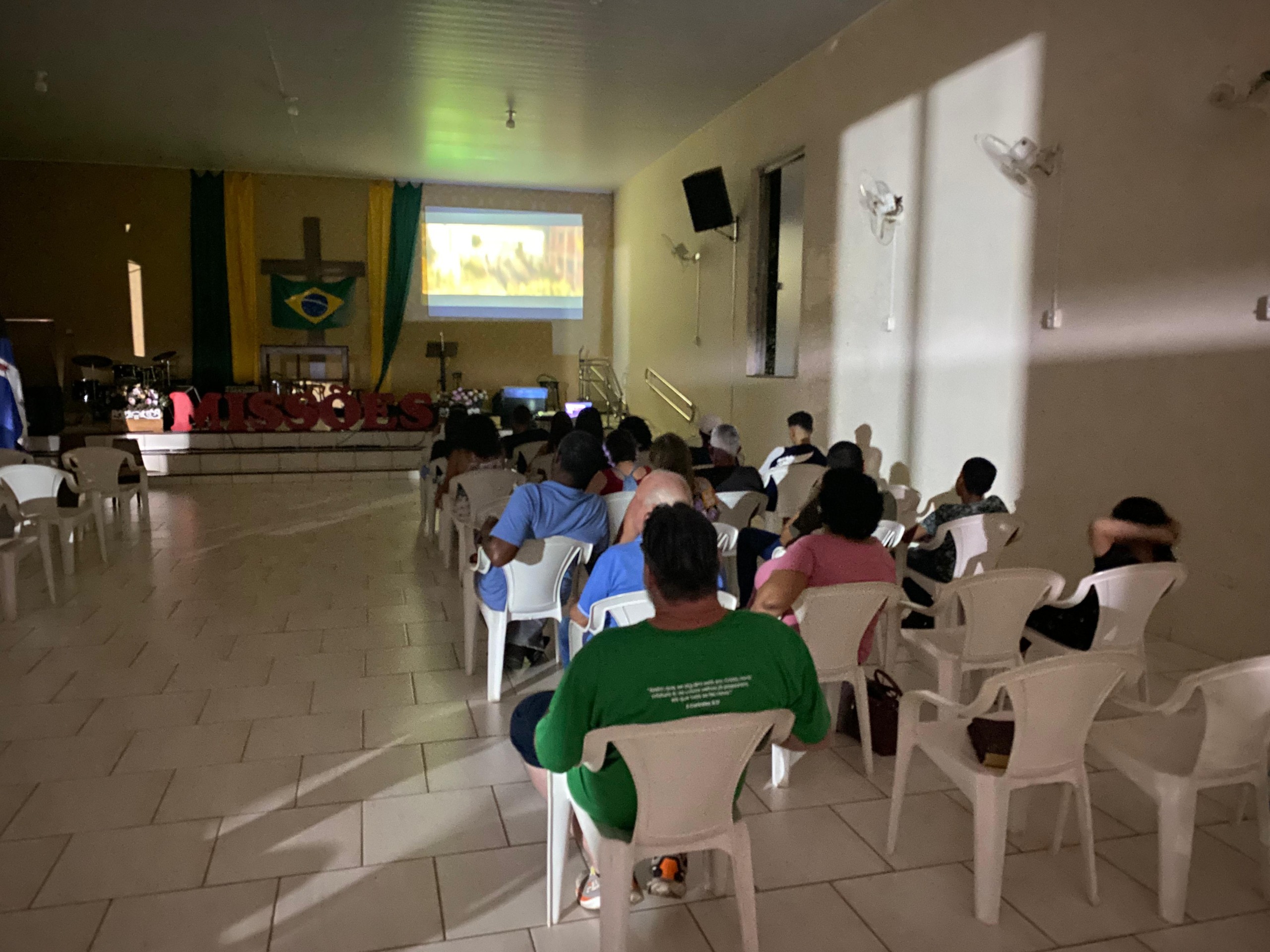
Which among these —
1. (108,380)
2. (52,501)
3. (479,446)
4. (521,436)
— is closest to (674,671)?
(479,446)

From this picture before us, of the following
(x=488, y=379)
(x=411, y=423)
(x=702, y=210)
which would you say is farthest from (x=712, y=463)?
(x=488, y=379)

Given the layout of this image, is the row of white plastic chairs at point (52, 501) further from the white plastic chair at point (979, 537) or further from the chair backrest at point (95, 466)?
the white plastic chair at point (979, 537)

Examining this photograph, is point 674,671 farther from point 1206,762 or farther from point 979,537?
point 979,537

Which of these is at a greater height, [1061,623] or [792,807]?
[1061,623]

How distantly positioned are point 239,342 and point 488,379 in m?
3.42

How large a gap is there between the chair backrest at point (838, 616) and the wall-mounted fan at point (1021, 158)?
118 inches

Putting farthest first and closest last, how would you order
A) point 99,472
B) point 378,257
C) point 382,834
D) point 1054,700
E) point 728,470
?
point 378,257
point 99,472
point 728,470
point 382,834
point 1054,700

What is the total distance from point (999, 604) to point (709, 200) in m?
6.17

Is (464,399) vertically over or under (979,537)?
over

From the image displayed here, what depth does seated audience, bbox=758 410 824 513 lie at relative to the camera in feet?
16.5

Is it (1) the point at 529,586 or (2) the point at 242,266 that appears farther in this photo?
(2) the point at 242,266

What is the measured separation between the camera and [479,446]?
4.56 m

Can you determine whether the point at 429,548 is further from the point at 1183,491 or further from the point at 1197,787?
the point at 1197,787

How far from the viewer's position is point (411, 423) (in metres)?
10.1
